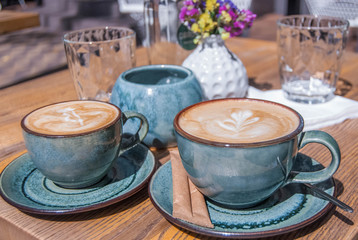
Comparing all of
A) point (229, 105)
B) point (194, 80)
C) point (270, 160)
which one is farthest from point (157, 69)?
point (270, 160)

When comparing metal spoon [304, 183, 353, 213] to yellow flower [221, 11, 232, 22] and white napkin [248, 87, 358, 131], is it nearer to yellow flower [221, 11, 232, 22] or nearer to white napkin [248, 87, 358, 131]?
white napkin [248, 87, 358, 131]

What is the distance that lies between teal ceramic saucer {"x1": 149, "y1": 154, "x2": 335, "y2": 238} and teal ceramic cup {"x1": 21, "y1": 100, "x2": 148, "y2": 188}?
0.23 feet

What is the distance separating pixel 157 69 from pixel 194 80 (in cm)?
9

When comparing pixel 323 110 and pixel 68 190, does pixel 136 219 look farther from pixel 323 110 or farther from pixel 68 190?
pixel 323 110

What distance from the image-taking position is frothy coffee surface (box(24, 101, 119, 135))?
0.47 m

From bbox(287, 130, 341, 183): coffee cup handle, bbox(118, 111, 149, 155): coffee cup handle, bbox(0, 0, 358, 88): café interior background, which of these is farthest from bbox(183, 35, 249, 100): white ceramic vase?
bbox(0, 0, 358, 88): café interior background

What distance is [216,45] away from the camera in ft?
2.56

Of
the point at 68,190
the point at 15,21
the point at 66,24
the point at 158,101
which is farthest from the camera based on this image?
the point at 66,24

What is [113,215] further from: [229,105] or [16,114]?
[16,114]

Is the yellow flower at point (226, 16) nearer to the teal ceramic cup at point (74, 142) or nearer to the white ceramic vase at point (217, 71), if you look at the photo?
the white ceramic vase at point (217, 71)

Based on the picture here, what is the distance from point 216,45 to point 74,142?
1.39 feet

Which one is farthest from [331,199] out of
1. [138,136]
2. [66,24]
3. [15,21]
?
[66,24]

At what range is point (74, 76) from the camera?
763 millimetres

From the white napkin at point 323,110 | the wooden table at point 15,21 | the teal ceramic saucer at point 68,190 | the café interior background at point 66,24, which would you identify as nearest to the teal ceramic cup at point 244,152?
the teal ceramic saucer at point 68,190
